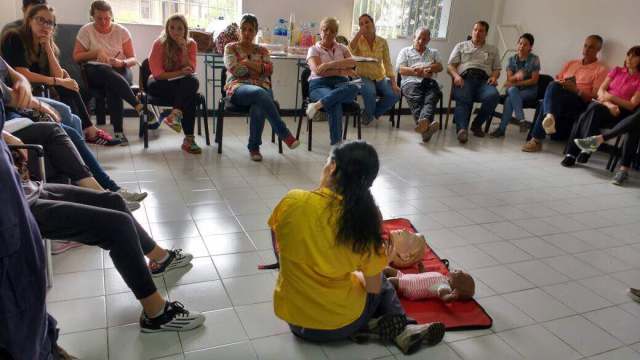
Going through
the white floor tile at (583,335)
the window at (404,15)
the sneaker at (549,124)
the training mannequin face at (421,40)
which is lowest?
the white floor tile at (583,335)

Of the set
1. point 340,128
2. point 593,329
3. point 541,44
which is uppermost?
point 541,44

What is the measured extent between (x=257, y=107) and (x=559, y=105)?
3.02m

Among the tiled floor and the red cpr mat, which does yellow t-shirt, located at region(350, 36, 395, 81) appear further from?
the red cpr mat

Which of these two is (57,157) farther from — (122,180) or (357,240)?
(357,240)

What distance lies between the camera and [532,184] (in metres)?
3.96

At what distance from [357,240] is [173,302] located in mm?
835

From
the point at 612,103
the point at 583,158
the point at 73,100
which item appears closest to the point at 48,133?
the point at 73,100

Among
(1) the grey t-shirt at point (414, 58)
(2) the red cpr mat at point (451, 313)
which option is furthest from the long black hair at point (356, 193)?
(1) the grey t-shirt at point (414, 58)

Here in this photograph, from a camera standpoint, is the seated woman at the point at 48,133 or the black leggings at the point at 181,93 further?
the black leggings at the point at 181,93

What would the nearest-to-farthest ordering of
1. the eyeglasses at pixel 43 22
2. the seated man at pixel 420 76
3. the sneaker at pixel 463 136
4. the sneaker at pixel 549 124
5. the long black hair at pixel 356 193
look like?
1. the long black hair at pixel 356 193
2. the eyeglasses at pixel 43 22
3. the sneaker at pixel 549 124
4. the sneaker at pixel 463 136
5. the seated man at pixel 420 76

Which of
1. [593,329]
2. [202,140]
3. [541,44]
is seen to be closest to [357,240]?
[593,329]

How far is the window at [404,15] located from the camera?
5.77 meters

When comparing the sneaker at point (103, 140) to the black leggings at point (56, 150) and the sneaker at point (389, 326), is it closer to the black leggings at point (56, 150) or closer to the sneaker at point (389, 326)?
the black leggings at point (56, 150)

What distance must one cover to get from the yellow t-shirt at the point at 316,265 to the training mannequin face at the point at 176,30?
9.66 feet
